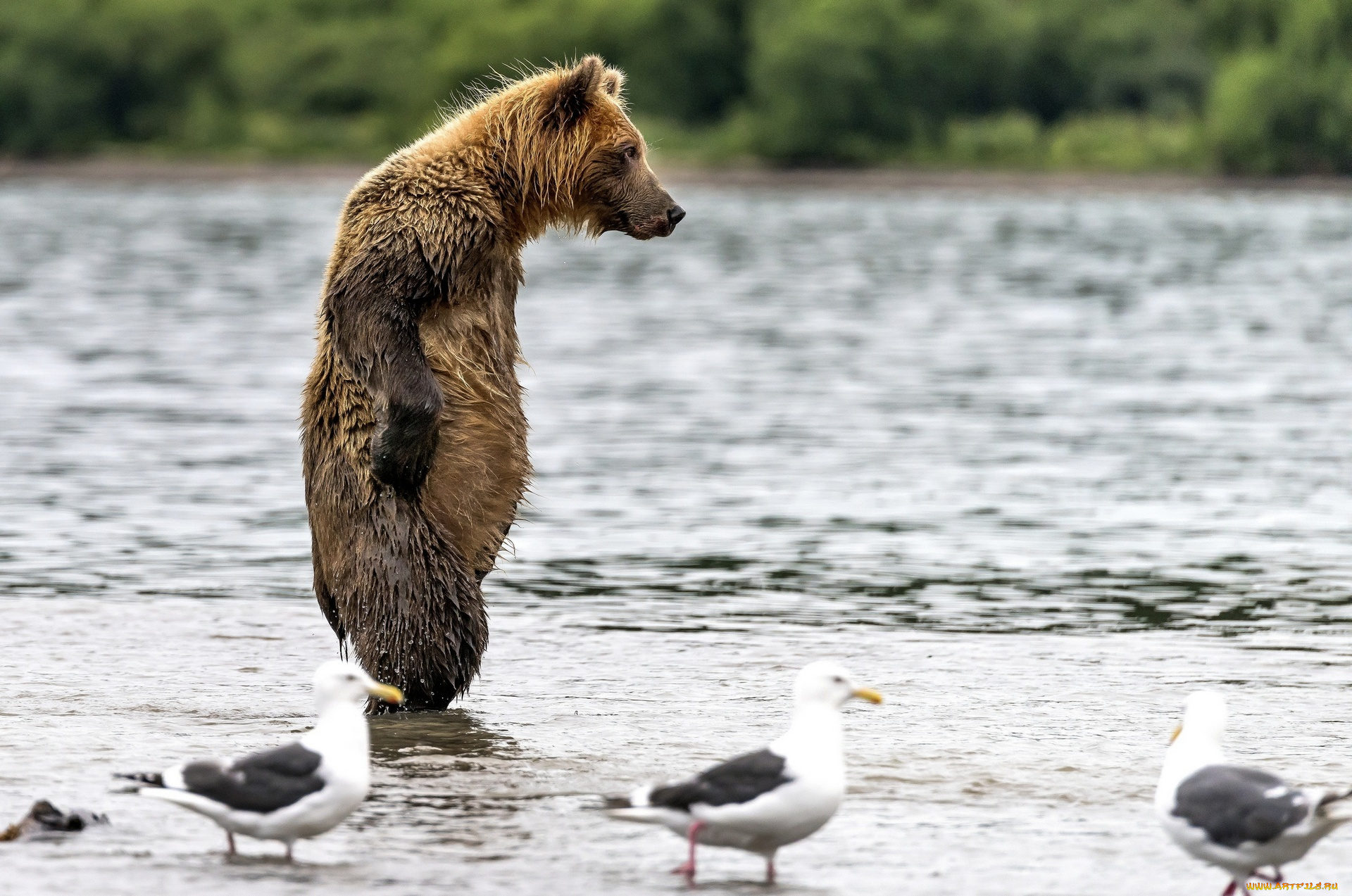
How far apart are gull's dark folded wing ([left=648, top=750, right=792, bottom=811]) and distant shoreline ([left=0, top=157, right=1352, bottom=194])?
3249 inches

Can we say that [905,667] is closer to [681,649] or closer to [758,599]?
[681,649]

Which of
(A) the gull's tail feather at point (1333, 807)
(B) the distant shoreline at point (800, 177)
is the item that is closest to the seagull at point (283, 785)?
(A) the gull's tail feather at point (1333, 807)

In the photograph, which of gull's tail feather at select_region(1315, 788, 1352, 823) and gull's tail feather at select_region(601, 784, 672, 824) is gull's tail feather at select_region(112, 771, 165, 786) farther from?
gull's tail feather at select_region(1315, 788, 1352, 823)

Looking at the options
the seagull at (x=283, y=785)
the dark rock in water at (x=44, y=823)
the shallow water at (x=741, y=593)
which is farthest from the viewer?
the shallow water at (x=741, y=593)

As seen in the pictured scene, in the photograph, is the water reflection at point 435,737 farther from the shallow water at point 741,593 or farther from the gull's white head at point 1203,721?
the gull's white head at point 1203,721

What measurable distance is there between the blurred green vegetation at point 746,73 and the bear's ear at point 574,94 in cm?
7873

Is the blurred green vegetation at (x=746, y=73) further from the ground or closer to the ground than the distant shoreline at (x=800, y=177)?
further from the ground

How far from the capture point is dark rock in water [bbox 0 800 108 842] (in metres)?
6.86

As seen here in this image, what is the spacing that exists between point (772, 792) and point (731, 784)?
114 mm

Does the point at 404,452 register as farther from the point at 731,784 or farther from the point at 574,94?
the point at 731,784

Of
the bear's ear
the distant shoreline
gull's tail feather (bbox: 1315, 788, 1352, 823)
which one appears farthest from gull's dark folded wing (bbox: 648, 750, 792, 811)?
the distant shoreline

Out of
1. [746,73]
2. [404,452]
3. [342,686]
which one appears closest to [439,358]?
[404,452]

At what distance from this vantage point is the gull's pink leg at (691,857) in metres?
6.35

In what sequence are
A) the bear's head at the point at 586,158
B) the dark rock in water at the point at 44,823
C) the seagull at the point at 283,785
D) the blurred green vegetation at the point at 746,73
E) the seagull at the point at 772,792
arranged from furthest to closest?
1. the blurred green vegetation at the point at 746,73
2. the bear's head at the point at 586,158
3. the dark rock in water at the point at 44,823
4. the seagull at the point at 283,785
5. the seagull at the point at 772,792
